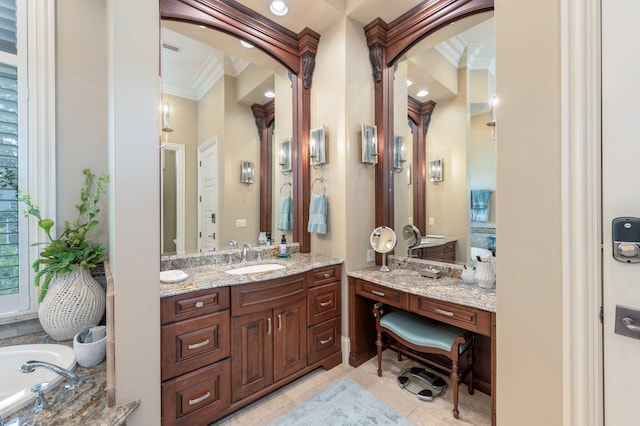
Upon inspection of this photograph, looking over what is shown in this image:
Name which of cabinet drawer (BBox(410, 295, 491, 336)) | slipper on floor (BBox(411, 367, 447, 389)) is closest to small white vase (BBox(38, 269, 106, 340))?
cabinet drawer (BBox(410, 295, 491, 336))

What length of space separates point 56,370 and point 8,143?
1.59m

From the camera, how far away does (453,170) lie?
2.32m

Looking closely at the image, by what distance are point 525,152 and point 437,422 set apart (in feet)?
5.82

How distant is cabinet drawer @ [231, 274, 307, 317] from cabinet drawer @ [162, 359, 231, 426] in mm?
357

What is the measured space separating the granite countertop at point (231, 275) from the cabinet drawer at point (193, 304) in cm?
4

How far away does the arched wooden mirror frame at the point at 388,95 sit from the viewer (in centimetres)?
244

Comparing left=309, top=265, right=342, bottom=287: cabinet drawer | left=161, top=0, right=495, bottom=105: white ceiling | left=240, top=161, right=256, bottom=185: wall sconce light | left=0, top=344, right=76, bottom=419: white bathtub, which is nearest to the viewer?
left=0, top=344, right=76, bottom=419: white bathtub

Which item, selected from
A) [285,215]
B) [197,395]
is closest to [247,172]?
[285,215]

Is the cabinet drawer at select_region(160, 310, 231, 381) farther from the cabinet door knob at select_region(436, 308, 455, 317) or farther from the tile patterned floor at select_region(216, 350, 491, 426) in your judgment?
the cabinet door knob at select_region(436, 308, 455, 317)

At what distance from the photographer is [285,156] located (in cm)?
284

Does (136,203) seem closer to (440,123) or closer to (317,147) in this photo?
(317,147)

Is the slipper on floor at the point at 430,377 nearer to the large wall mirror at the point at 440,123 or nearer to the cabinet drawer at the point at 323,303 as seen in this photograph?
the cabinet drawer at the point at 323,303

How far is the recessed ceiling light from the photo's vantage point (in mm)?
2301

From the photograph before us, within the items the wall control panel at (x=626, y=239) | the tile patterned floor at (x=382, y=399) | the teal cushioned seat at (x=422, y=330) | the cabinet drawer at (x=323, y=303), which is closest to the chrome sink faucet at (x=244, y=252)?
the cabinet drawer at (x=323, y=303)
